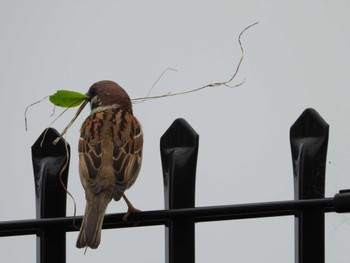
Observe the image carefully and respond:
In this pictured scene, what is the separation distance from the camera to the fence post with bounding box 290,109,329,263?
89.0 inches

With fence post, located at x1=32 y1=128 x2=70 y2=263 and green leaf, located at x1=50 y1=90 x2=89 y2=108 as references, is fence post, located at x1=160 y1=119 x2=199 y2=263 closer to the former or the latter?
fence post, located at x1=32 y1=128 x2=70 y2=263

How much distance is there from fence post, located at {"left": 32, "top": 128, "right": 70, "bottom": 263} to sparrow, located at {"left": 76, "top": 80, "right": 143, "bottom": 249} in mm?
497

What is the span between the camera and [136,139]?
3326 mm

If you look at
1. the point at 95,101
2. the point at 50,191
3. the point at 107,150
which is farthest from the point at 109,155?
the point at 50,191

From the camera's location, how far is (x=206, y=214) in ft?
6.77

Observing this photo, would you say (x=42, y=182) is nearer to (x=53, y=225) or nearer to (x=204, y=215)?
(x=53, y=225)

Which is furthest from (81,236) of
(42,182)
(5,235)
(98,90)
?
(98,90)

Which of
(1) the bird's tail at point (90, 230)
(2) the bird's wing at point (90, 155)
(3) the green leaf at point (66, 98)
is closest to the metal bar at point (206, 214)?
(1) the bird's tail at point (90, 230)

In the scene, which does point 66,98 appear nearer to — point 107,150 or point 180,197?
point 107,150

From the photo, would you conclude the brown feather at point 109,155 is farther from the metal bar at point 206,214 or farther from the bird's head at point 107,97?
the metal bar at point 206,214

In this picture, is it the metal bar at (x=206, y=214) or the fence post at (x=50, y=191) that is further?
the fence post at (x=50, y=191)

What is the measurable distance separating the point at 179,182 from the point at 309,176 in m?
0.45

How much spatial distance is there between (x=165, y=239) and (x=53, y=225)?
401 mm

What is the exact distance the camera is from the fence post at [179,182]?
2256 mm
